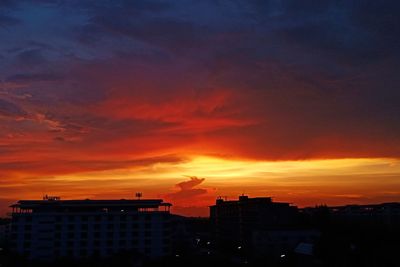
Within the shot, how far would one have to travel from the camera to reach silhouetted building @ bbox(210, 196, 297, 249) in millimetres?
55625

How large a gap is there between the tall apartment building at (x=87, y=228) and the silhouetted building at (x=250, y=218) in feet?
44.6

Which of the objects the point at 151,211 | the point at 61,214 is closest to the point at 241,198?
the point at 151,211

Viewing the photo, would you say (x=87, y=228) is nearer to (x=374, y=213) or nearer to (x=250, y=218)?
(x=250, y=218)

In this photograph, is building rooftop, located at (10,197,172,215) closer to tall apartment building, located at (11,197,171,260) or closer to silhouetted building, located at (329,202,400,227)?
tall apartment building, located at (11,197,171,260)

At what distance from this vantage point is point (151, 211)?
44.1m

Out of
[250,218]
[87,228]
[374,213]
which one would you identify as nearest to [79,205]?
[87,228]

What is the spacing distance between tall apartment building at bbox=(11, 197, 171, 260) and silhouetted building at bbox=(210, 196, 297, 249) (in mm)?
13588

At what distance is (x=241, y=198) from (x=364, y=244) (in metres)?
30.7

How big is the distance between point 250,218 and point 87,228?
72.7 feet

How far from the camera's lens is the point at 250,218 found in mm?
57250

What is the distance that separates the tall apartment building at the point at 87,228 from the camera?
136ft

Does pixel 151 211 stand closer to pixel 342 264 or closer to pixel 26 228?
pixel 26 228

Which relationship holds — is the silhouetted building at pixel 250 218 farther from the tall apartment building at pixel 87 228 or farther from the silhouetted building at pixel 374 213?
the tall apartment building at pixel 87 228

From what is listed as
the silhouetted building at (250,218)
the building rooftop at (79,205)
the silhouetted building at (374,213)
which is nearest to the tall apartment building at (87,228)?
the building rooftop at (79,205)
